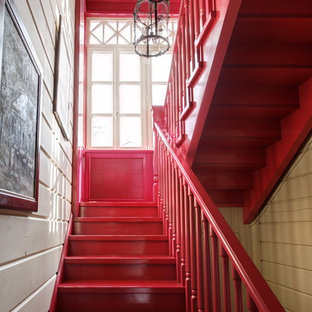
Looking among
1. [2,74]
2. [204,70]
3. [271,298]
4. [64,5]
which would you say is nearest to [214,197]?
[204,70]

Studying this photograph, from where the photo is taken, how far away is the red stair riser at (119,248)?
10.1ft

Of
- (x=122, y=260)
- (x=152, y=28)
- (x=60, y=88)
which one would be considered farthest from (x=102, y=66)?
(x=122, y=260)

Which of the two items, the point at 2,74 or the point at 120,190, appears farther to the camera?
the point at 120,190

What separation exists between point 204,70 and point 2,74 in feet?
4.55

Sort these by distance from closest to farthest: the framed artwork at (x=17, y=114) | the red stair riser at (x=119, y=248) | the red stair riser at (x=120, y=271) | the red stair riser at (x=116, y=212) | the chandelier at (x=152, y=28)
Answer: the framed artwork at (x=17, y=114) → the red stair riser at (x=120, y=271) → the red stair riser at (x=119, y=248) → the chandelier at (x=152, y=28) → the red stair riser at (x=116, y=212)

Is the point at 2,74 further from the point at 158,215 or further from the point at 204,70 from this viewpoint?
the point at 158,215

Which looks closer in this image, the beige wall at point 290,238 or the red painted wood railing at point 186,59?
the red painted wood railing at point 186,59

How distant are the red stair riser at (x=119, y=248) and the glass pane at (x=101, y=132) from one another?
2272 millimetres

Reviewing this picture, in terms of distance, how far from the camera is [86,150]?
202 inches

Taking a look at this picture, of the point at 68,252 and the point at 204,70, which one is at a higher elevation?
the point at 204,70

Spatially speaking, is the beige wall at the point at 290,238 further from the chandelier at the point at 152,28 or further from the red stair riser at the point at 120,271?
the chandelier at the point at 152,28

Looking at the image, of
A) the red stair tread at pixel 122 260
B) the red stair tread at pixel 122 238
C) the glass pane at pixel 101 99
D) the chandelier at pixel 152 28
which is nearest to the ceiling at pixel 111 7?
the chandelier at pixel 152 28

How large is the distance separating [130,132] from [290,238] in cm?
268

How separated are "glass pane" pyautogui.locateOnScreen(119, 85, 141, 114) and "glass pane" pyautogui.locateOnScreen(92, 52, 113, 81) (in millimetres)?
254
